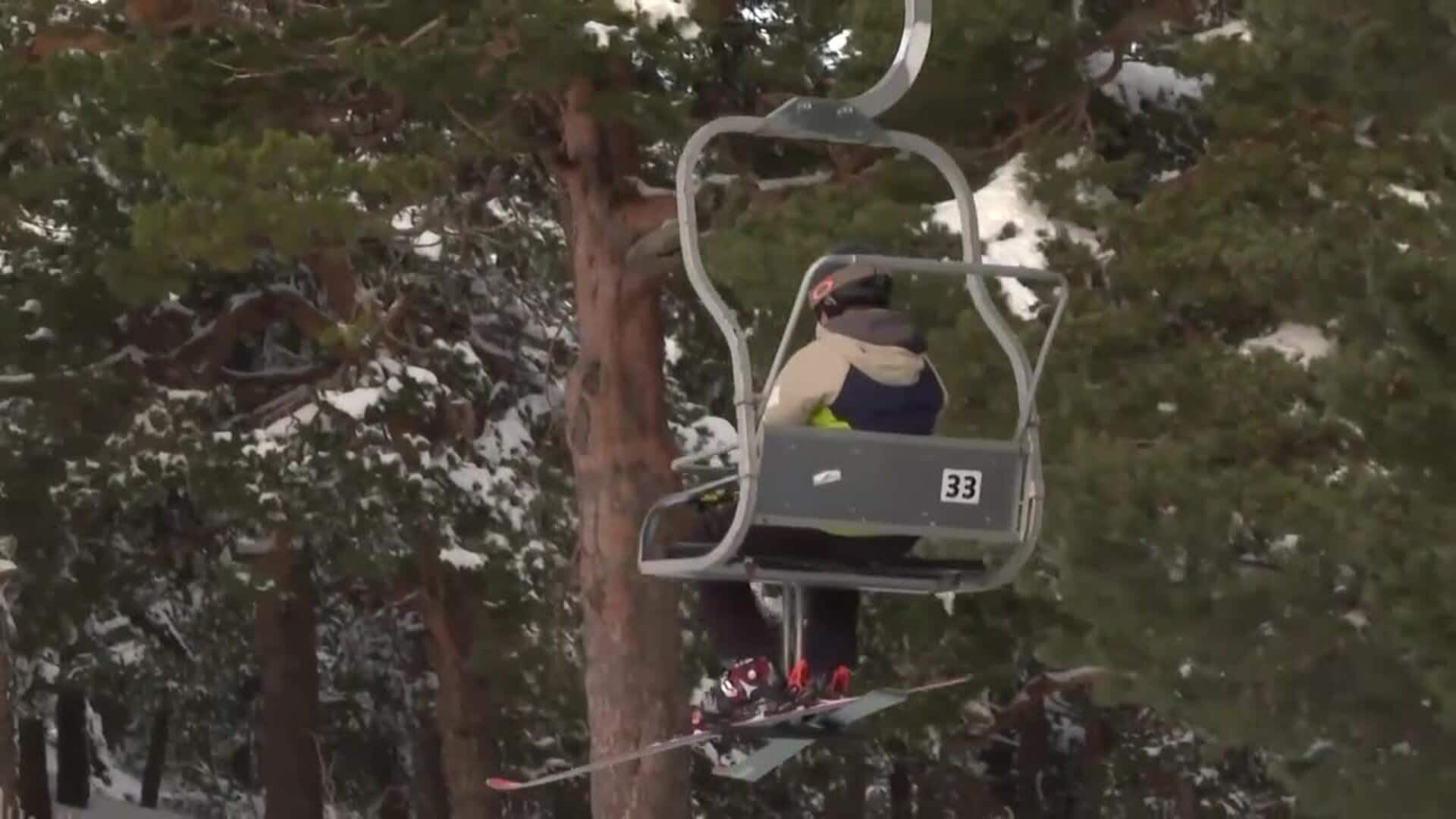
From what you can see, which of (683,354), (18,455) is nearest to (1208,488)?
(683,354)

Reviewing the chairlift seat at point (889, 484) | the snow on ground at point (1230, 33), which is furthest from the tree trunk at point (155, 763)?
the chairlift seat at point (889, 484)

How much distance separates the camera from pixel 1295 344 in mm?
8977

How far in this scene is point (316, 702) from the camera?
63.3 ft

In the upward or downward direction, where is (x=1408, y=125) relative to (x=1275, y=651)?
upward

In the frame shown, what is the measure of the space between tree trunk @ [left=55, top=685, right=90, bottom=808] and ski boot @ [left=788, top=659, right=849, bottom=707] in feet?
61.3

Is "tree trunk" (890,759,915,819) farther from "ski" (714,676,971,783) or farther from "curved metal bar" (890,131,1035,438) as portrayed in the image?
"curved metal bar" (890,131,1035,438)

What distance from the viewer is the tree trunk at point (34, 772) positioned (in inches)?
863

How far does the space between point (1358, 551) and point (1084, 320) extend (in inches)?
68.5

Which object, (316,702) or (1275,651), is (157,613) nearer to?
(316,702)

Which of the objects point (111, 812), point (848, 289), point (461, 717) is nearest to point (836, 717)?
point (848, 289)

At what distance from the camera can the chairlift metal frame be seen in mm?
5637

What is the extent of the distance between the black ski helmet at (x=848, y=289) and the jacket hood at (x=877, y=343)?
29 mm

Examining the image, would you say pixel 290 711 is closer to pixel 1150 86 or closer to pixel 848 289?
pixel 1150 86

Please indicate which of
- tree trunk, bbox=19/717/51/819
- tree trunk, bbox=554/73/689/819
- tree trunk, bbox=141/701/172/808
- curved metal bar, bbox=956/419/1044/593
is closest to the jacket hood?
curved metal bar, bbox=956/419/1044/593
